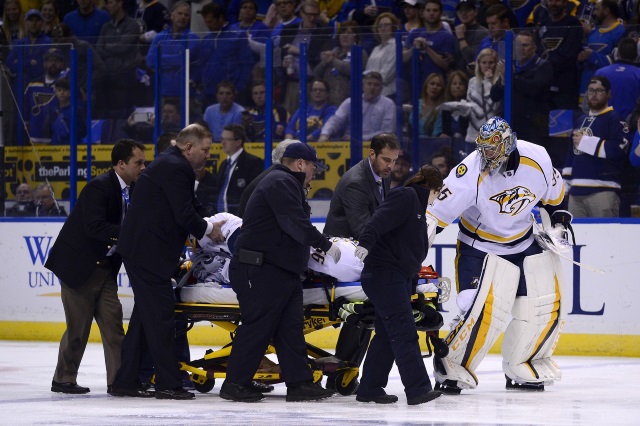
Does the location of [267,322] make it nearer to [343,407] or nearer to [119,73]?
[343,407]

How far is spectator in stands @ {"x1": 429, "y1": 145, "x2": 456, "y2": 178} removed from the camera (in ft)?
34.3

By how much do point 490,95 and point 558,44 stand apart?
0.67 meters

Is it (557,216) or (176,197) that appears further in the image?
(557,216)

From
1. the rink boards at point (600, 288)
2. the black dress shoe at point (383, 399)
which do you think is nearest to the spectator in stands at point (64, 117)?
the rink boards at point (600, 288)

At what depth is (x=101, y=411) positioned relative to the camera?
6.89 meters

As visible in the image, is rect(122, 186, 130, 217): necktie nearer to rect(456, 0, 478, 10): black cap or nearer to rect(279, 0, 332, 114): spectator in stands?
rect(279, 0, 332, 114): spectator in stands

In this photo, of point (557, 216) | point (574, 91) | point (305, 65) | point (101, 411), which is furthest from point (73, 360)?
point (574, 91)

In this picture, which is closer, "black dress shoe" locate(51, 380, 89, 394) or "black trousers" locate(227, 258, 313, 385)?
"black trousers" locate(227, 258, 313, 385)

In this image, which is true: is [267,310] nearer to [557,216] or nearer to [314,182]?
[557,216]

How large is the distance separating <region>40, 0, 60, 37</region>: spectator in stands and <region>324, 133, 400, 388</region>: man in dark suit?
21.4 feet

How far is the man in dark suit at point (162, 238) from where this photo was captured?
24.3 ft

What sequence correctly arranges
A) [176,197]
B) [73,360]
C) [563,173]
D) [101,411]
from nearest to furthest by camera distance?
[101,411], [176,197], [73,360], [563,173]

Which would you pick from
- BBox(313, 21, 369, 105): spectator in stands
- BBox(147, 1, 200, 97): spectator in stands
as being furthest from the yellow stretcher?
BBox(147, 1, 200, 97): spectator in stands

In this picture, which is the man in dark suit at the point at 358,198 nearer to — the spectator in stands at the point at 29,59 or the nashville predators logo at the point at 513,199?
the nashville predators logo at the point at 513,199
